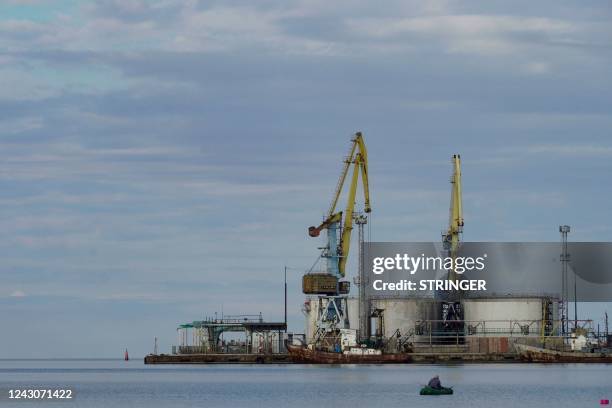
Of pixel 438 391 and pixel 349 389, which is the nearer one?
pixel 438 391

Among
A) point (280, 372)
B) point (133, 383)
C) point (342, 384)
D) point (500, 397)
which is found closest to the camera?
point (500, 397)

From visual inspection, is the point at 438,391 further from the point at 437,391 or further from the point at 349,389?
the point at 349,389

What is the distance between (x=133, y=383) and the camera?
584 ft

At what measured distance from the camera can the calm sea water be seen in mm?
125812

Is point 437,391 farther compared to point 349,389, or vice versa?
point 349,389

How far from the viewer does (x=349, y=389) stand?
14600cm

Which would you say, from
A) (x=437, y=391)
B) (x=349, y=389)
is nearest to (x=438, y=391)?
(x=437, y=391)

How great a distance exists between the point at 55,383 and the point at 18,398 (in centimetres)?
5373

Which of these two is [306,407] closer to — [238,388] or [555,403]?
[555,403]

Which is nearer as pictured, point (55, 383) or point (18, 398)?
point (18, 398)

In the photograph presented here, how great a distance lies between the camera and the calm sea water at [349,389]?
413ft

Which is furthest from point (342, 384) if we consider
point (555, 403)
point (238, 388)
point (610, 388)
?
point (555, 403)

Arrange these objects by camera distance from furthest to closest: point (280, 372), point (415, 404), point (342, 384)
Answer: point (280, 372) → point (342, 384) → point (415, 404)

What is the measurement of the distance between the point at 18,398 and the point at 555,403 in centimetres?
4518
